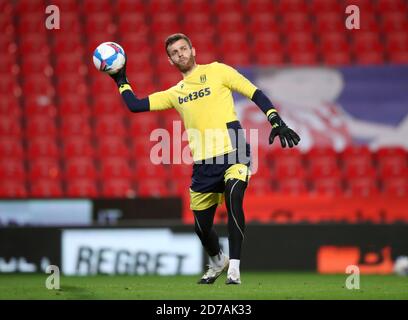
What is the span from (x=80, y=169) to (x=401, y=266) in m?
5.26

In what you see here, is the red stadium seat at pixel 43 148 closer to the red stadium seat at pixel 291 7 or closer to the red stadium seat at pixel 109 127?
the red stadium seat at pixel 109 127

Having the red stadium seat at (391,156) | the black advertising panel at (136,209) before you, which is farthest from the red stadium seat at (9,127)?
the red stadium seat at (391,156)

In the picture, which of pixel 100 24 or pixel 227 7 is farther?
pixel 227 7

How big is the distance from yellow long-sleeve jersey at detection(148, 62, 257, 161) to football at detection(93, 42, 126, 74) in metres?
0.56

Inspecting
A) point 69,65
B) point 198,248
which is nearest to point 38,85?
point 69,65

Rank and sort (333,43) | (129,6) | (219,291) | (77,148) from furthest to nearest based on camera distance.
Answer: (129,6) < (333,43) < (77,148) < (219,291)

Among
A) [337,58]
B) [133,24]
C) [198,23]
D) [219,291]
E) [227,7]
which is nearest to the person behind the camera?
[219,291]

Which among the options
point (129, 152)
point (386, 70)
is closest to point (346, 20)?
point (386, 70)

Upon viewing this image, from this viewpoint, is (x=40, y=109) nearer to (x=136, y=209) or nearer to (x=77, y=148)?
(x=77, y=148)

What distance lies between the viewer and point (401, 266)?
9.69 m

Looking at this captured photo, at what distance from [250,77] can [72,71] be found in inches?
113

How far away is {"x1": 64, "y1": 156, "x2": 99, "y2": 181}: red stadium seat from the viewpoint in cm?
1301

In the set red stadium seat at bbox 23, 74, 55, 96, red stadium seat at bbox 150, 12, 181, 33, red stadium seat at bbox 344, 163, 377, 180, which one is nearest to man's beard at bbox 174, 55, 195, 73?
red stadium seat at bbox 344, 163, 377, 180

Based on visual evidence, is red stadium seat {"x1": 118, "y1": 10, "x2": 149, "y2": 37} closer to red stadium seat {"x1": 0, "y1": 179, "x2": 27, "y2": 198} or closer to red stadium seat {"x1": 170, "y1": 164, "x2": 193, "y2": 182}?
red stadium seat {"x1": 170, "y1": 164, "x2": 193, "y2": 182}
